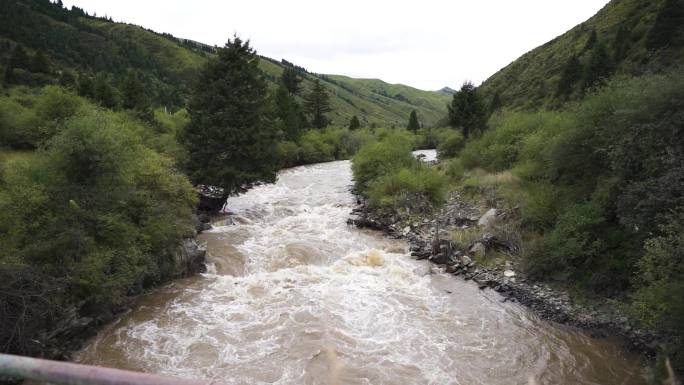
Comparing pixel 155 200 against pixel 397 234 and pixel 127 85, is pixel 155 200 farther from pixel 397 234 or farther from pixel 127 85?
pixel 127 85

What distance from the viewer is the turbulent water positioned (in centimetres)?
A: 1136

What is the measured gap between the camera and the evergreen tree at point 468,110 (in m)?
48.8

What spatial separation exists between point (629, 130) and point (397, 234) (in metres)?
12.6

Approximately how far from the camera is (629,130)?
1489 cm

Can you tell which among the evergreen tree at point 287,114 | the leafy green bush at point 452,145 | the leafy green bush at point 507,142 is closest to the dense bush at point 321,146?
the evergreen tree at point 287,114

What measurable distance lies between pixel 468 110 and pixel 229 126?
105 ft

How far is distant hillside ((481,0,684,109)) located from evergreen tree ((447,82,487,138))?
13338 millimetres

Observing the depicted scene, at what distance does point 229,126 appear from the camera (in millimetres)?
27203

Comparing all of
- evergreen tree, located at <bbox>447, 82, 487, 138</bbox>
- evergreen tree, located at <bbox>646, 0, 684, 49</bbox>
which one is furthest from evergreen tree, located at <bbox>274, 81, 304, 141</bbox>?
evergreen tree, located at <bbox>646, 0, 684, 49</bbox>

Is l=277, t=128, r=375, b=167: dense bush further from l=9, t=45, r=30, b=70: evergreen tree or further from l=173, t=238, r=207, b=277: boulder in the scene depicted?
l=9, t=45, r=30, b=70: evergreen tree

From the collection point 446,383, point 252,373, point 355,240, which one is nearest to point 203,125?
point 355,240

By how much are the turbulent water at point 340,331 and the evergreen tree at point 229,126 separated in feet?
27.7

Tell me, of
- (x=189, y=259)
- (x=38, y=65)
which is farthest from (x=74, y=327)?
(x=38, y=65)

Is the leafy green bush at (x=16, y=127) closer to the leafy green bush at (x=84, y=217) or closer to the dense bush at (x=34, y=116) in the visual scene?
the dense bush at (x=34, y=116)
